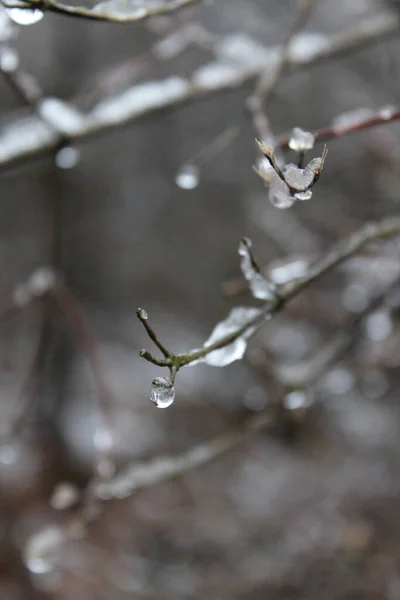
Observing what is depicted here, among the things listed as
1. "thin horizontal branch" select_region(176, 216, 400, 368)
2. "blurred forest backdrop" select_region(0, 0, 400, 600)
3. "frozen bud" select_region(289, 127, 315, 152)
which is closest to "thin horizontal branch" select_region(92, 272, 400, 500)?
"blurred forest backdrop" select_region(0, 0, 400, 600)

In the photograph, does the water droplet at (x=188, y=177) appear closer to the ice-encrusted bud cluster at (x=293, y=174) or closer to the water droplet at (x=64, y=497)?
the ice-encrusted bud cluster at (x=293, y=174)

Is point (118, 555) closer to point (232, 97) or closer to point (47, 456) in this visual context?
point (47, 456)

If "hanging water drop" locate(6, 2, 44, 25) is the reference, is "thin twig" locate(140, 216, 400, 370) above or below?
below

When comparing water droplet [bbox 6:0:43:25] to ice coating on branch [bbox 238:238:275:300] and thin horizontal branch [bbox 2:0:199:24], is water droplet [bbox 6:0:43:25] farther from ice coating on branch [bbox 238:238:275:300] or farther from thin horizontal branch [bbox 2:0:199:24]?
ice coating on branch [bbox 238:238:275:300]

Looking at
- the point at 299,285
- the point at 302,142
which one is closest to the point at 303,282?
the point at 299,285

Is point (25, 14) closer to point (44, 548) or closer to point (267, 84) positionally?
point (267, 84)
